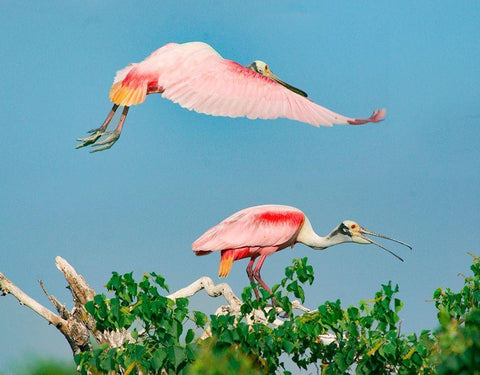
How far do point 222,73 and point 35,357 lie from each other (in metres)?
4.40

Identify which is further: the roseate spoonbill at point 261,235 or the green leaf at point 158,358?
the roseate spoonbill at point 261,235

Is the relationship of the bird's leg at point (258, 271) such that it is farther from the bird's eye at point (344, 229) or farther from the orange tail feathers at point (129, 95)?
the orange tail feathers at point (129, 95)

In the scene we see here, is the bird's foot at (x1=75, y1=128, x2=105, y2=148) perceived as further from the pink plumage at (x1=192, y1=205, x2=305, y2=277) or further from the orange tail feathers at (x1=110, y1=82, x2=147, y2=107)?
the pink plumage at (x1=192, y1=205, x2=305, y2=277)

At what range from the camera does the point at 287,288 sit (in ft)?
28.3

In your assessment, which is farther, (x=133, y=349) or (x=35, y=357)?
(x=35, y=357)

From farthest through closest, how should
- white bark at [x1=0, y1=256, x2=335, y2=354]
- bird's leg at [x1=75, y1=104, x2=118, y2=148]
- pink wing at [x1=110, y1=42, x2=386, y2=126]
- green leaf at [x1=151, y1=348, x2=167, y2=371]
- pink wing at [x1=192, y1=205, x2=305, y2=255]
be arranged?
1. white bark at [x1=0, y1=256, x2=335, y2=354]
2. pink wing at [x1=192, y1=205, x2=305, y2=255]
3. bird's leg at [x1=75, y1=104, x2=118, y2=148]
4. pink wing at [x1=110, y1=42, x2=386, y2=126]
5. green leaf at [x1=151, y1=348, x2=167, y2=371]

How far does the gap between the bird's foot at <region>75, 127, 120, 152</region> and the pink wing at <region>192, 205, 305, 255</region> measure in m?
1.70

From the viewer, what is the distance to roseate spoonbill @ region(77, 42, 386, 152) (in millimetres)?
9008

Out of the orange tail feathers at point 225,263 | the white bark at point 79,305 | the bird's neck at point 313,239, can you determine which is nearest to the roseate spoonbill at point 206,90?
the orange tail feathers at point 225,263

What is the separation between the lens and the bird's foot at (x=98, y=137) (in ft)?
31.8

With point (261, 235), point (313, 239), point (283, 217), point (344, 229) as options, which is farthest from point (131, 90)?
point (344, 229)

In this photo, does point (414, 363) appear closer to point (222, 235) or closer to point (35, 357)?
point (222, 235)

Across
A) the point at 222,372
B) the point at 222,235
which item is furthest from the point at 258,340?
the point at 222,235

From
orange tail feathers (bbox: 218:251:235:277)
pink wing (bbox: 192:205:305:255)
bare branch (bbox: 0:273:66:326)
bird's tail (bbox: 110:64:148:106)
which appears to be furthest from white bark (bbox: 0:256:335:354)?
bird's tail (bbox: 110:64:148:106)
